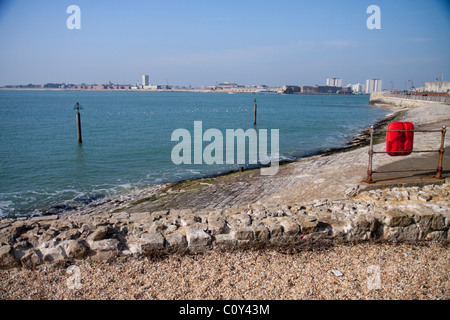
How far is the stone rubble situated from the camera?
538 cm

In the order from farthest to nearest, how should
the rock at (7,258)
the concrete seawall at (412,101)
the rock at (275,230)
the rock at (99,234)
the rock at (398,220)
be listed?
the concrete seawall at (412,101), the rock at (398,220), the rock at (275,230), the rock at (99,234), the rock at (7,258)

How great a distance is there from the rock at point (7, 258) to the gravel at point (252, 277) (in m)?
0.10

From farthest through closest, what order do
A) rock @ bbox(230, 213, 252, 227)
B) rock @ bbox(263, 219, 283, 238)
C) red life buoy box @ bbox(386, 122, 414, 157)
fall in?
red life buoy box @ bbox(386, 122, 414, 157)
rock @ bbox(230, 213, 252, 227)
rock @ bbox(263, 219, 283, 238)

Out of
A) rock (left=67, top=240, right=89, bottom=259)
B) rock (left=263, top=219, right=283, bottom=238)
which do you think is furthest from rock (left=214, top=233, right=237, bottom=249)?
rock (left=67, top=240, right=89, bottom=259)

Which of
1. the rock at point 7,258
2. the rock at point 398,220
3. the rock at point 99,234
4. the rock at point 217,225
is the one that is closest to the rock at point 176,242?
the rock at point 217,225

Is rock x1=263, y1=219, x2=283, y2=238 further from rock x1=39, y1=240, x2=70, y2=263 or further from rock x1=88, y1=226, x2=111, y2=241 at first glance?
rock x1=39, y1=240, x2=70, y2=263

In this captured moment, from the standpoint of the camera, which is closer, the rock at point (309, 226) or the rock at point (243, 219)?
the rock at point (309, 226)

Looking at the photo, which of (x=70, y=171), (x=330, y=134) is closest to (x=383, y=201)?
(x=70, y=171)

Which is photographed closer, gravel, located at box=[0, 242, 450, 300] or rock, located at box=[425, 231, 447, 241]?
gravel, located at box=[0, 242, 450, 300]

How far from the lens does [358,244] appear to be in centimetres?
591

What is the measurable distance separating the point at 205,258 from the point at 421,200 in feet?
16.3

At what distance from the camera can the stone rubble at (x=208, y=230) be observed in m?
5.38

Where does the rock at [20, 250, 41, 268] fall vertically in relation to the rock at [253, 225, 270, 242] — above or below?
below

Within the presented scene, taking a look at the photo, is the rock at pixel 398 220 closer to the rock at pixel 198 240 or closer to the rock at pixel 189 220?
the rock at pixel 198 240
